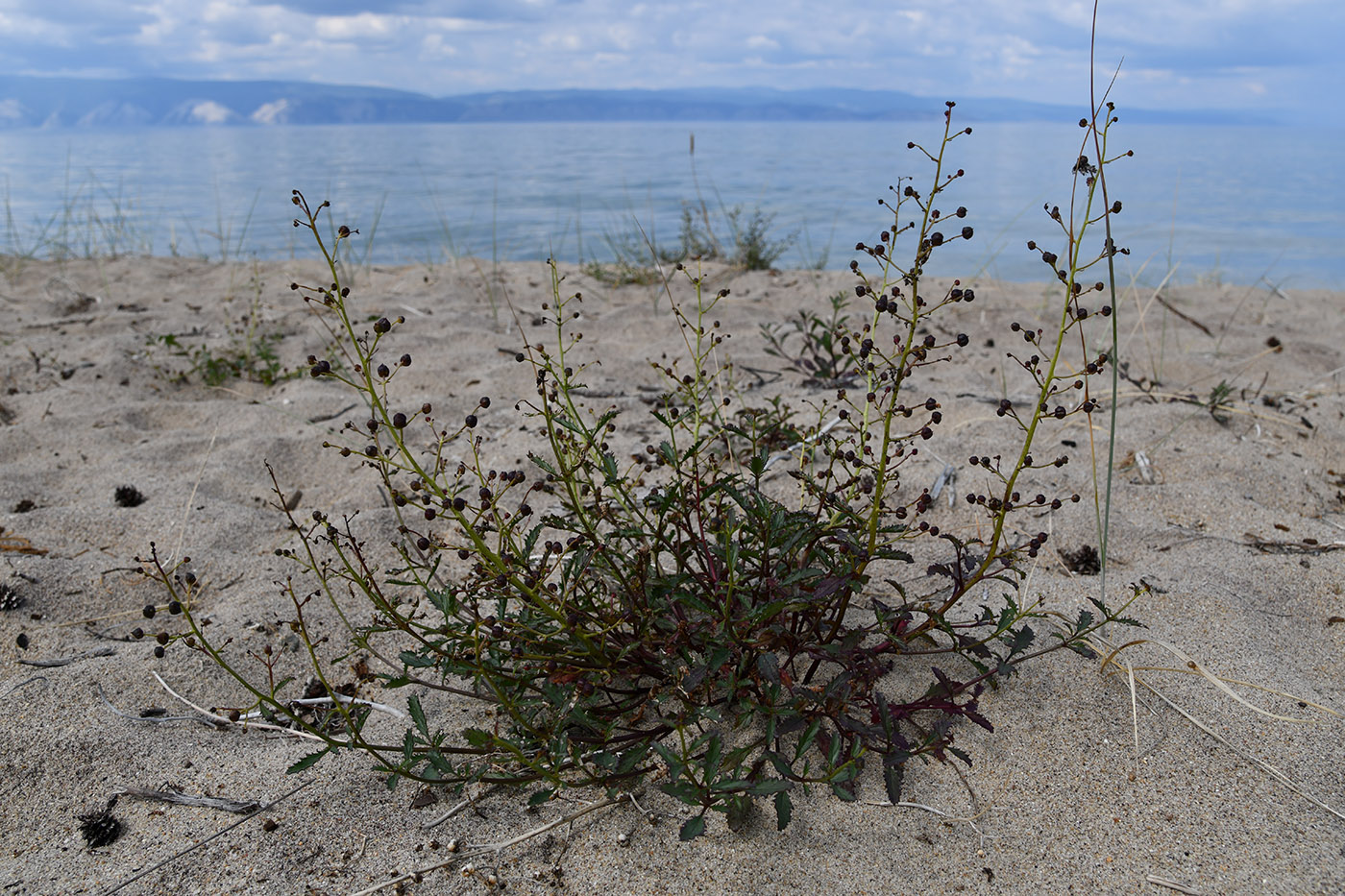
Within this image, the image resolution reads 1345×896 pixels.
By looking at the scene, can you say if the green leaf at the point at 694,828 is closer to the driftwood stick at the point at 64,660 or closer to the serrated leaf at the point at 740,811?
the serrated leaf at the point at 740,811

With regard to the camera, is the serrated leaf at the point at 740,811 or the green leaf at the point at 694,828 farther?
the serrated leaf at the point at 740,811

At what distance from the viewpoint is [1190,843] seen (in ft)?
5.04

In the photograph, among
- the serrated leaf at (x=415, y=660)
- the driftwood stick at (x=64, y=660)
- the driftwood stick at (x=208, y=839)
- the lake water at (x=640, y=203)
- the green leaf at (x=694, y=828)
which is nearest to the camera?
the green leaf at (x=694, y=828)

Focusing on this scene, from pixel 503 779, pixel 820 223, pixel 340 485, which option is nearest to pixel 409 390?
pixel 340 485

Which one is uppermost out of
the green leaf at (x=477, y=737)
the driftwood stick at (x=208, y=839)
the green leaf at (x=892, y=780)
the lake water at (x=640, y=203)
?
the lake water at (x=640, y=203)

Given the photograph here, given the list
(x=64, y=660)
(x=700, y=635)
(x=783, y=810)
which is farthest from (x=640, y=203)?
(x=783, y=810)

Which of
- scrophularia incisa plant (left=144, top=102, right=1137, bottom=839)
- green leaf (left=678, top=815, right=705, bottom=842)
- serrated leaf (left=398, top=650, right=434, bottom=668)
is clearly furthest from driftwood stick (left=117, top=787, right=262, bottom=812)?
green leaf (left=678, top=815, right=705, bottom=842)

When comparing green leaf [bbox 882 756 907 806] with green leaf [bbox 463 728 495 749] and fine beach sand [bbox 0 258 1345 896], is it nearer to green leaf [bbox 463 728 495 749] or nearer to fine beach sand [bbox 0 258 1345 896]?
fine beach sand [bbox 0 258 1345 896]

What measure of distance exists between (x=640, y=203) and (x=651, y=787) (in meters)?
12.5

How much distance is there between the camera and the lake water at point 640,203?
30.2ft

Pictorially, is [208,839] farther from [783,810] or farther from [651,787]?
[783,810]

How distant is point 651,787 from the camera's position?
66.6 inches

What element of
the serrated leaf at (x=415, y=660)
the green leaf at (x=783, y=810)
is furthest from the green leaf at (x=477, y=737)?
the green leaf at (x=783, y=810)

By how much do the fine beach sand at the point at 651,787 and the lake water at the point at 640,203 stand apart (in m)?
1.50
